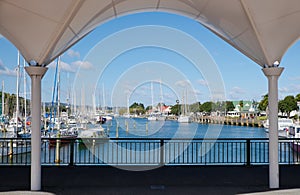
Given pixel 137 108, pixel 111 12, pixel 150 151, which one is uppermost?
pixel 111 12

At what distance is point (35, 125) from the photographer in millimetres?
7258

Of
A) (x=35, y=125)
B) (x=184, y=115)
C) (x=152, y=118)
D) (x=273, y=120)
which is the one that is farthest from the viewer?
(x=152, y=118)

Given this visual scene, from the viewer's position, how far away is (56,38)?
23.1 feet

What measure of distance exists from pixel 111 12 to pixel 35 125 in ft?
11.3

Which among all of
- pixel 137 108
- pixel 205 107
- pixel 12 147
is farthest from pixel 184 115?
pixel 12 147

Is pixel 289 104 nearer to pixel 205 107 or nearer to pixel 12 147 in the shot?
pixel 205 107

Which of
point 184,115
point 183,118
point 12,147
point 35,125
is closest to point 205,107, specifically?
point 183,118

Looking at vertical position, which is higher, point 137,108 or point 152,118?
point 137,108

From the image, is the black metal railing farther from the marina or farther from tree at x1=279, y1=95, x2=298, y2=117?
tree at x1=279, y1=95, x2=298, y2=117

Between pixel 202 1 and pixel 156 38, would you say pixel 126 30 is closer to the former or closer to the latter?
pixel 156 38

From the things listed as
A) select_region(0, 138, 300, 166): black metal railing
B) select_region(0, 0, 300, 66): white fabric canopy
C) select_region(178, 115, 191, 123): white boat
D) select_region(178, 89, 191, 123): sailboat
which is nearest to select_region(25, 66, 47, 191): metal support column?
select_region(0, 0, 300, 66): white fabric canopy

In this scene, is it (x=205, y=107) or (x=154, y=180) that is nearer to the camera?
(x=154, y=180)

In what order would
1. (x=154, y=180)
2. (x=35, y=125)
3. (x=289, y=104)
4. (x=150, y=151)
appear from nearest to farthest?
(x=35, y=125)
(x=154, y=180)
(x=150, y=151)
(x=289, y=104)

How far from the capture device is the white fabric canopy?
6.54 m
